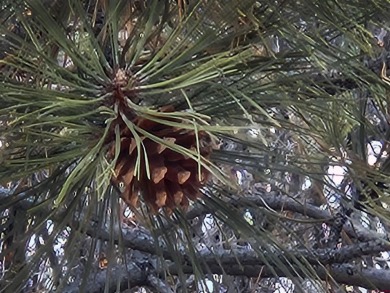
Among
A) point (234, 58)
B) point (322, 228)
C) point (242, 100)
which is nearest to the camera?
point (234, 58)

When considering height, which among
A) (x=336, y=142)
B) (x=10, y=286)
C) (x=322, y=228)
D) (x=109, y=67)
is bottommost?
(x=10, y=286)

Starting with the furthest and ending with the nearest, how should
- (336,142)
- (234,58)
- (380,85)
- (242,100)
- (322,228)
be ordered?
(322,228)
(336,142)
(380,85)
(242,100)
(234,58)

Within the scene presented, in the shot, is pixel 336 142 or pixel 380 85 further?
pixel 336 142

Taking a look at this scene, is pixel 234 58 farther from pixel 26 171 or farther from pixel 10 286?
pixel 10 286

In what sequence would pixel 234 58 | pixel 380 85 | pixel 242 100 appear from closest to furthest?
pixel 234 58 < pixel 242 100 < pixel 380 85

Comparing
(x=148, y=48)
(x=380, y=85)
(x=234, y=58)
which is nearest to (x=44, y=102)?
(x=234, y=58)

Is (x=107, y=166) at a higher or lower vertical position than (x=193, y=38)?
lower

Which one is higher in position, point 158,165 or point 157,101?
point 157,101

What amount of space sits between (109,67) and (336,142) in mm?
403

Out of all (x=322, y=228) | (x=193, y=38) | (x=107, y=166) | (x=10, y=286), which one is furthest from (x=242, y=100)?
(x=322, y=228)

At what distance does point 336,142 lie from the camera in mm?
1054

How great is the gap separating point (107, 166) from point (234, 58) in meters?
0.14

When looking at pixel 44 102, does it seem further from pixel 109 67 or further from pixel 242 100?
pixel 242 100

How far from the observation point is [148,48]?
37.6 inches
